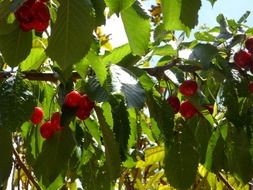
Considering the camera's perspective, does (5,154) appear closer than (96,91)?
No

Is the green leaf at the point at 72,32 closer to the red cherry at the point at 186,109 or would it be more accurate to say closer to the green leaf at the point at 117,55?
the green leaf at the point at 117,55

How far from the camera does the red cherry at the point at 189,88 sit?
5.02 ft

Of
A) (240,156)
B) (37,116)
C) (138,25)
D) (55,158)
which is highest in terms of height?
(138,25)

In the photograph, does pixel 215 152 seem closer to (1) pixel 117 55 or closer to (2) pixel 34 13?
(1) pixel 117 55

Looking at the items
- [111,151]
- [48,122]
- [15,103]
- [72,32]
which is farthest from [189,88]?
[72,32]

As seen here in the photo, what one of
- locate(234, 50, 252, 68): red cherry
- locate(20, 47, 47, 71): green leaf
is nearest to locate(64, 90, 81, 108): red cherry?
locate(20, 47, 47, 71): green leaf

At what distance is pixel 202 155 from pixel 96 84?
22.0 inches

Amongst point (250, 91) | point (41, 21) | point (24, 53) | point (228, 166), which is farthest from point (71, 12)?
point (228, 166)

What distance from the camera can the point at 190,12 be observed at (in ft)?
3.44

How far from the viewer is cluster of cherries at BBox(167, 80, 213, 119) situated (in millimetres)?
1537

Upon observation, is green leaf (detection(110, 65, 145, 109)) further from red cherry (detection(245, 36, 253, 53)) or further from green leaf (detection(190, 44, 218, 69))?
red cherry (detection(245, 36, 253, 53))

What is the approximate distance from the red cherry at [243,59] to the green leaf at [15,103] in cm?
67

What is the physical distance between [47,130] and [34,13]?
553 mm

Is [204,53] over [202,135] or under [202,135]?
over
